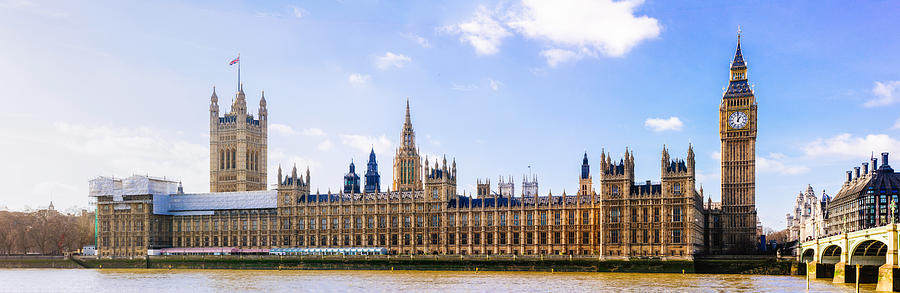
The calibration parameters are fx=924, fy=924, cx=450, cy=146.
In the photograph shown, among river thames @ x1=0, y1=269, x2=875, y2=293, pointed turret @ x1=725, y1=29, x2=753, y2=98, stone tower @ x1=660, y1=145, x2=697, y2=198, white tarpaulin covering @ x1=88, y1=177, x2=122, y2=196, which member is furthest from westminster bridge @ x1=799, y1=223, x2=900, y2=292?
white tarpaulin covering @ x1=88, y1=177, x2=122, y2=196

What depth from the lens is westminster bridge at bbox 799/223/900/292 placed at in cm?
7488

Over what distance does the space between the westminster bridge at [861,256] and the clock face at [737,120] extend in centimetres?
2843

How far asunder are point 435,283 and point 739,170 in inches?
2480

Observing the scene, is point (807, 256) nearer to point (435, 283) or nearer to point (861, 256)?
point (861, 256)

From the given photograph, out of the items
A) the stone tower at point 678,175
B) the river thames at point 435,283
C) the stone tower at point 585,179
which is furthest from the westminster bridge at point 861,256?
the stone tower at point 585,179

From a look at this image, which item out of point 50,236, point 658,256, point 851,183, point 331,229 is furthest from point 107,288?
point 851,183

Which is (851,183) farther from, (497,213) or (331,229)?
(331,229)

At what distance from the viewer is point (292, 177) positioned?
158 metres

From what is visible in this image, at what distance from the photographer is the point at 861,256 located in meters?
97.4

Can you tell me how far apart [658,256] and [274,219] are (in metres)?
67.6

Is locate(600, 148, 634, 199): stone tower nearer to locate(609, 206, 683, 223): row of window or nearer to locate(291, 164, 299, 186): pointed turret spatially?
locate(609, 206, 683, 223): row of window

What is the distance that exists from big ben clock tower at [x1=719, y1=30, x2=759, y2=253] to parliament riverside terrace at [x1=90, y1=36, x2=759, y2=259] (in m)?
0.15

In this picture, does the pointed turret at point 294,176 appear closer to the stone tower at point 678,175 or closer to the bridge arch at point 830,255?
the stone tower at point 678,175

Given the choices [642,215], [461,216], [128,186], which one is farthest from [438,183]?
[128,186]
